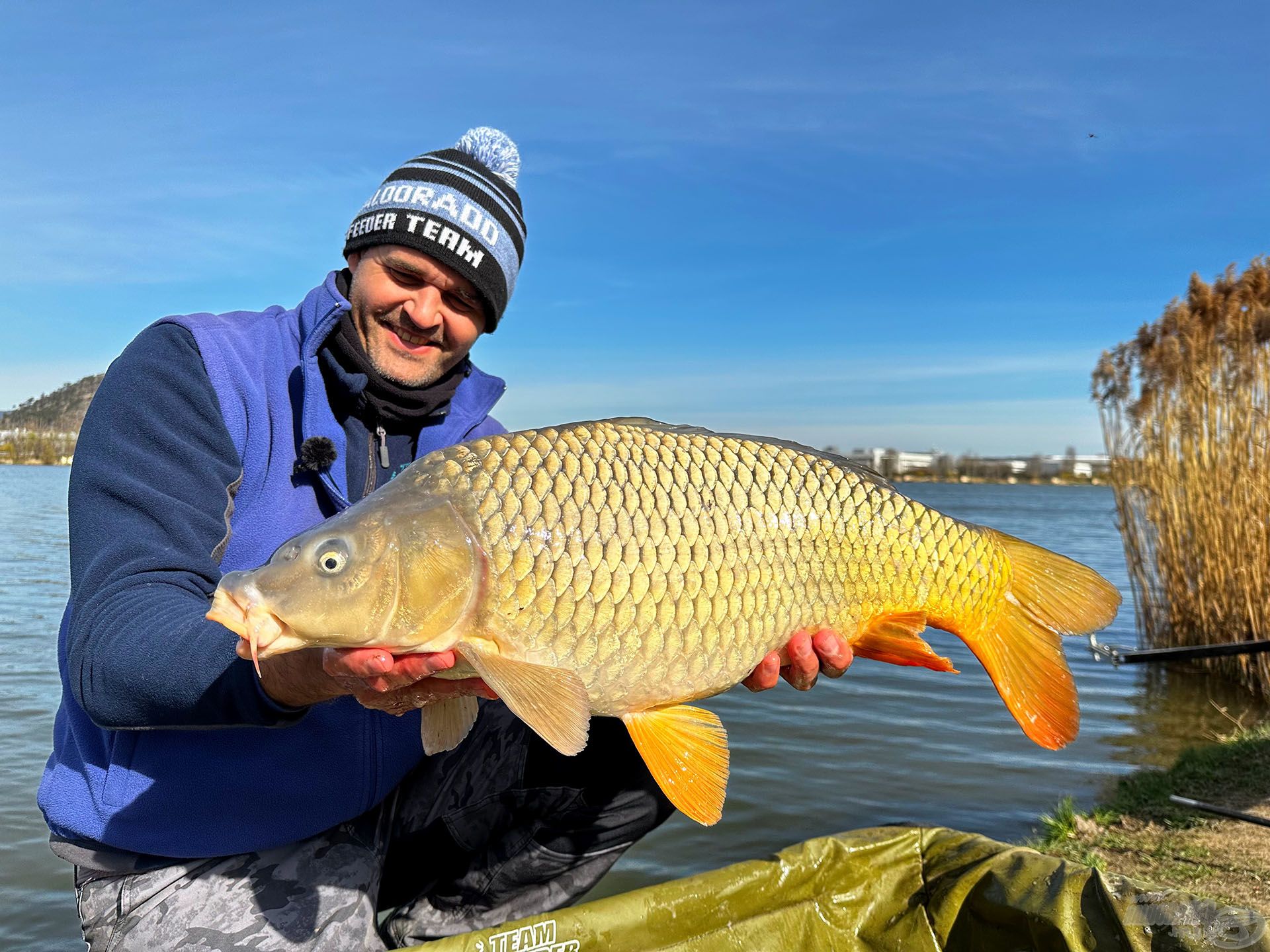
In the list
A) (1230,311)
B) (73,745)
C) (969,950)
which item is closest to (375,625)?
(73,745)

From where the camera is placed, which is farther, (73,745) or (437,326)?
(437,326)

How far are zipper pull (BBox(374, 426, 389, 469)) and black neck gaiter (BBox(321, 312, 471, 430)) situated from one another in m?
0.02

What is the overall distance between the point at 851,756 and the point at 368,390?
3371 mm

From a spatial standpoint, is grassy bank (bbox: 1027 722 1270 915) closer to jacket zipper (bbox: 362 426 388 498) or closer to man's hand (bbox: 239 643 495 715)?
man's hand (bbox: 239 643 495 715)

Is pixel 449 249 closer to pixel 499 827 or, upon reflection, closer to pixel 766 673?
pixel 766 673

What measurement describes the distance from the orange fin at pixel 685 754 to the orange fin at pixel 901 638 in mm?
289

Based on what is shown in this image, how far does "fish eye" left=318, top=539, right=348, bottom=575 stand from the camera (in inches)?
45.3

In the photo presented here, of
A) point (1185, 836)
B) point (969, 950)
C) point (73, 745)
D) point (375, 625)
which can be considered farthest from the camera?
point (1185, 836)

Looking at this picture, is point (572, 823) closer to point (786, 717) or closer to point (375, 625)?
point (375, 625)

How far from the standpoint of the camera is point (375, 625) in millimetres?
1168

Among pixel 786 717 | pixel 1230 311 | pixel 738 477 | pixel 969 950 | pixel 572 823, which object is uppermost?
pixel 1230 311

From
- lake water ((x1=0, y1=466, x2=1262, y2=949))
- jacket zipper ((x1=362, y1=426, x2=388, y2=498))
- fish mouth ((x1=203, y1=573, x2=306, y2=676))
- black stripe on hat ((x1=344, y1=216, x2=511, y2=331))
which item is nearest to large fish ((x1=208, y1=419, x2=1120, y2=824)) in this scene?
fish mouth ((x1=203, y1=573, x2=306, y2=676))

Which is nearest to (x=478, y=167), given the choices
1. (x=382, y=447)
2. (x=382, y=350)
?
(x=382, y=350)

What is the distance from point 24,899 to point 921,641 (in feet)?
9.34
